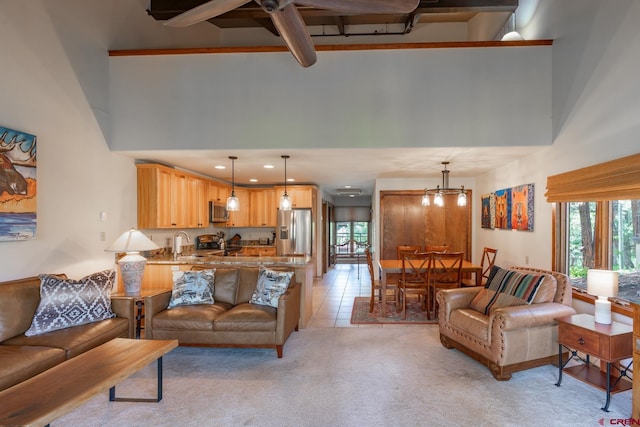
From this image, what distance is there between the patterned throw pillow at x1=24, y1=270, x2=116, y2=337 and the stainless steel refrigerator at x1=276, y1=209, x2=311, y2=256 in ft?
14.4

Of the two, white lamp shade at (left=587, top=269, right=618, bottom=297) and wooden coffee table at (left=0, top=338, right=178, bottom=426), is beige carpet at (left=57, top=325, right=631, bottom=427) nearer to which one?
wooden coffee table at (left=0, top=338, right=178, bottom=426)

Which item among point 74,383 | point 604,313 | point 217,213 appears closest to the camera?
point 74,383

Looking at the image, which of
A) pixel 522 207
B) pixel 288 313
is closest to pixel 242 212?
pixel 288 313

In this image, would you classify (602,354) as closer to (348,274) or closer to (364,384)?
(364,384)

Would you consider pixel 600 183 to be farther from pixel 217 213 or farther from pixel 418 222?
pixel 217 213

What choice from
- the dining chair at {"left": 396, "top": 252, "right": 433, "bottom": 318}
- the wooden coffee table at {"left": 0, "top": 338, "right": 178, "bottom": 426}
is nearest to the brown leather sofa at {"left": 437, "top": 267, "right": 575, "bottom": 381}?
the dining chair at {"left": 396, "top": 252, "right": 433, "bottom": 318}

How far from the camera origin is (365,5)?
2.14 meters

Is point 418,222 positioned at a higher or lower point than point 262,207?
lower

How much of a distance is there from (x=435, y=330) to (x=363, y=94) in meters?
3.04

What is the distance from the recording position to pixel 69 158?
3.67 m

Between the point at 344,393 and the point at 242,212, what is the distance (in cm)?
574

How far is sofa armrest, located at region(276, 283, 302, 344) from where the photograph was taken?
3498 mm

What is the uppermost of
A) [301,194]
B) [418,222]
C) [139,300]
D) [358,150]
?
[358,150]

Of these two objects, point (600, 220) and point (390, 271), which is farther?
point (390, 271)
